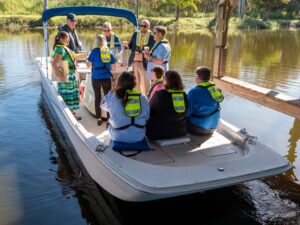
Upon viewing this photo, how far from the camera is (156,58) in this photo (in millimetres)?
5434

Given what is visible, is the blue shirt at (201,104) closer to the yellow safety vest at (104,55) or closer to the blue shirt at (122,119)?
the blue shirt at (122,119)

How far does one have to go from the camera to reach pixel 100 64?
468cm

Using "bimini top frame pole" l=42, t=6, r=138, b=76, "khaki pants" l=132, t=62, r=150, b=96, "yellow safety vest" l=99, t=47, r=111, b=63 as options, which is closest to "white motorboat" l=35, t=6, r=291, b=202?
"yellow safety vest" l=99, t=47, r=111, b=63

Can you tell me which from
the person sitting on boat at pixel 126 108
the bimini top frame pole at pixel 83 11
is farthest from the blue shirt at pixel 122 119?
the bimini top frame pole at pixel 83 11

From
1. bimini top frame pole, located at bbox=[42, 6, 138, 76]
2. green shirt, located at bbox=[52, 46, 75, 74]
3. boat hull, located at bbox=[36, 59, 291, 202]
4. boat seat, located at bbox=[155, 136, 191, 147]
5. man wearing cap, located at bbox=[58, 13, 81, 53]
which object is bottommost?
boat hull, located at bbox=[36, 59, 291, 202]

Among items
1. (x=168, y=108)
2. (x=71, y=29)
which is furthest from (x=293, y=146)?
(x=71, y=29)

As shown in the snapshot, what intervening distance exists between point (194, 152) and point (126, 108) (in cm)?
97

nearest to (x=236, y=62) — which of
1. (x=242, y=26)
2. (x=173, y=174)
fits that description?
(x=173, y=174)

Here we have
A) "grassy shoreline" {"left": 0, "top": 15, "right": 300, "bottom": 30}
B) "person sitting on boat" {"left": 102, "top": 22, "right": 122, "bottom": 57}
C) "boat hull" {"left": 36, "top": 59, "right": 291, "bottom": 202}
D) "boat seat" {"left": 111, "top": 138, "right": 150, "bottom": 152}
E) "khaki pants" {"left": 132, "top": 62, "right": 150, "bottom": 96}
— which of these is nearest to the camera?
"boat hull" {"left": 36, "top": 59, "right": 291, "bottom": 202}

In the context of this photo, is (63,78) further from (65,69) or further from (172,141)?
(172,141)

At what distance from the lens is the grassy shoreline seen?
81.8 ft

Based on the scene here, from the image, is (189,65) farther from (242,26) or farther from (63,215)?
(242,26)

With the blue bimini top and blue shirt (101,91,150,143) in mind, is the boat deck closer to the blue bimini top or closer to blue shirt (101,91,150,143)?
blue shirt (101,91,150,143)

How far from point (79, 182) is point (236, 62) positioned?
9.58m
